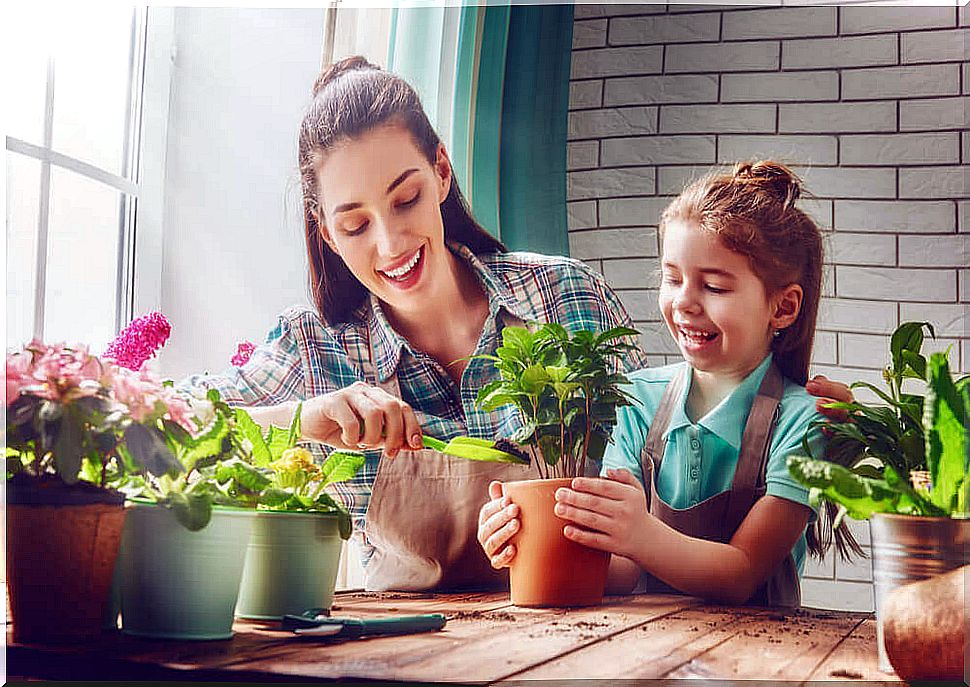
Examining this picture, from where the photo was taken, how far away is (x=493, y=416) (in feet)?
4.12

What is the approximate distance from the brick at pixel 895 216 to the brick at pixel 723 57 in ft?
0.68

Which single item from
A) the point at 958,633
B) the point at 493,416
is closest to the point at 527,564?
the point at 493,416

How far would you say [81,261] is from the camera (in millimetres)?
1331

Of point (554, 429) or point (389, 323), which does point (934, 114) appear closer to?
point (554, 429)

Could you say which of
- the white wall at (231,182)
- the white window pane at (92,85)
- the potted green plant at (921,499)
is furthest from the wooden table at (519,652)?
the white window pane at (92,85)

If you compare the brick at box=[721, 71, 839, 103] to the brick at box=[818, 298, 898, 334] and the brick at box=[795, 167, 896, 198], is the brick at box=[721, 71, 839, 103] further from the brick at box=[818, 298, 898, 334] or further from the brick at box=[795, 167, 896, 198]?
the brick at box=[818, 298, 898, 334]

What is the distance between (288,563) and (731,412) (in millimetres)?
561

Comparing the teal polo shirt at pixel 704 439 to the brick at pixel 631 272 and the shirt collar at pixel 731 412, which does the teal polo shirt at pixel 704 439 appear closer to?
the shirt collar at pixel 731 412

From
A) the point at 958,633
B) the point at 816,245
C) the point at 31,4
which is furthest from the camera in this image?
the point at 31,4

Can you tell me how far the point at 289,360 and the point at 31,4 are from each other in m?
0.61

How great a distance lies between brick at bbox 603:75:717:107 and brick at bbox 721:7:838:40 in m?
0.07

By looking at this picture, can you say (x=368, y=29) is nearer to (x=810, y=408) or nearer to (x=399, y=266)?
(x=399, y=266)

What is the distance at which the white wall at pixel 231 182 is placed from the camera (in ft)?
4.33

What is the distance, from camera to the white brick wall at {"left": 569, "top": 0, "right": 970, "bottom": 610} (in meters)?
1.20
